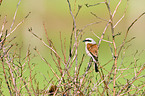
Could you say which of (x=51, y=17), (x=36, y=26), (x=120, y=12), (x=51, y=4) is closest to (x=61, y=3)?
(x=51, y=4)

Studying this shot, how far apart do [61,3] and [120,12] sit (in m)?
6.90

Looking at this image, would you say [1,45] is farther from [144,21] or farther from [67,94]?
[144,21]

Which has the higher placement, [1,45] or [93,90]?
[1,45]

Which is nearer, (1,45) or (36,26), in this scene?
(1,45)

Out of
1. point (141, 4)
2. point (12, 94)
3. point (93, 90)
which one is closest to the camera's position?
point (93, 90)

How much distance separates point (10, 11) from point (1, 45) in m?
30.8

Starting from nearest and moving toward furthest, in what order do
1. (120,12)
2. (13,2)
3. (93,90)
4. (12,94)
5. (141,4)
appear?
1. (93,90)
2. (12,94)
3. (141,4)
4. (13,2)
5. (120,12)

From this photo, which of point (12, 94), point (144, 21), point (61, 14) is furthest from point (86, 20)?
point (12, 94)

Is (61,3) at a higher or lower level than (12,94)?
higher

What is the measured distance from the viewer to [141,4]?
29.7m

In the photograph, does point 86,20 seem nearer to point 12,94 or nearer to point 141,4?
point 141,4

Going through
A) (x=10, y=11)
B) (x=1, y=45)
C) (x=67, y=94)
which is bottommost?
(x=67, y=94)

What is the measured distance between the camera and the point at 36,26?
2502cm

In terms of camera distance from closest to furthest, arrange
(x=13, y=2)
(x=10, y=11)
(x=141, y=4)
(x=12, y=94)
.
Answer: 1. (x=12, y=94)
2. (x=141, y=4)
3. (x=10, y=11)
4. (x=13, y=2)
